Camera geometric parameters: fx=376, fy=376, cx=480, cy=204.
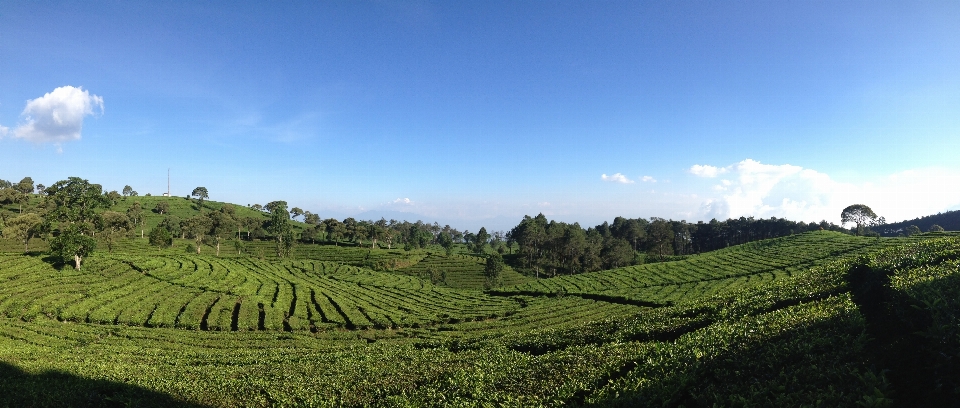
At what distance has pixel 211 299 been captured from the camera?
48094 millimetres

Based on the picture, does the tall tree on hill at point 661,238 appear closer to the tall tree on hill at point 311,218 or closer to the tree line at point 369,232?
the tree line at point 369,232

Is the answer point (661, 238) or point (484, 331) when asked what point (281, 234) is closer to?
point (484, 331)

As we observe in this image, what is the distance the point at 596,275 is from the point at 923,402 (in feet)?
229

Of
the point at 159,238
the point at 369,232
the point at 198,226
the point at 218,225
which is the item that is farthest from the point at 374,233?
the point at 159,238

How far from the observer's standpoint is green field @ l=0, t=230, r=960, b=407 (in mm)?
8984

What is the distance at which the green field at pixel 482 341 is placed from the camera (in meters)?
8.98

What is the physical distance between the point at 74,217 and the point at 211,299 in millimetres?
59046

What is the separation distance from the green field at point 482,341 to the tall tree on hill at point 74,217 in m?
2.89

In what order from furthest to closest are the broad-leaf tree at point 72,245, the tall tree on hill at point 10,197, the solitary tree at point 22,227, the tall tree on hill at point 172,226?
the tall tree on hill at point 172,226
the tall tree on hill at point 10,197
the solitary tree at point 22,227
the broad-leaf tree at point 72,245

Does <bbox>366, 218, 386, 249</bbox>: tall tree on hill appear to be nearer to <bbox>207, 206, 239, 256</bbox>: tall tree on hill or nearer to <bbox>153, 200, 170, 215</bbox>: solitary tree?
<bbox>207, 206, 239, 256</bbox>: tall tree on hill

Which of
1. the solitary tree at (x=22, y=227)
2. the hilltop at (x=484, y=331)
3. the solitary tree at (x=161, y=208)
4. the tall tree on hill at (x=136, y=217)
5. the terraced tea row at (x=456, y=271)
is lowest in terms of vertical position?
the terraced tea row at (x=456, y=271)

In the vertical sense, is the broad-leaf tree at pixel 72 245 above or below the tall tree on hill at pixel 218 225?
below

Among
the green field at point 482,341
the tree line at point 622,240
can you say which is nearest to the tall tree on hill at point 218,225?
the green field at point 482,341

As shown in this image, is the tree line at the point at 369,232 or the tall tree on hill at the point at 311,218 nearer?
the tree line at the point at 369,232
